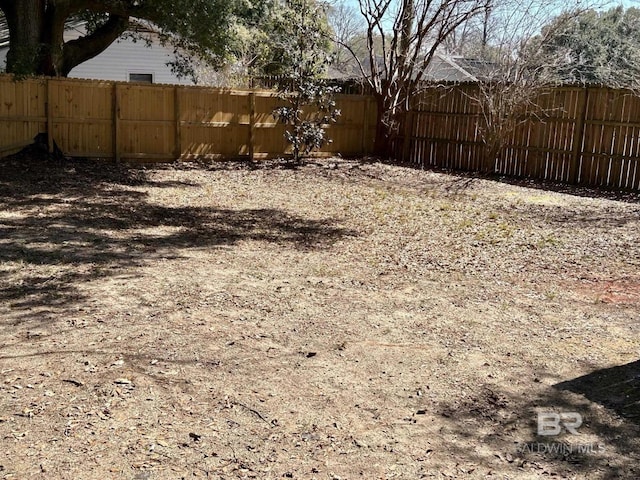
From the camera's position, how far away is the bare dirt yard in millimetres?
3064

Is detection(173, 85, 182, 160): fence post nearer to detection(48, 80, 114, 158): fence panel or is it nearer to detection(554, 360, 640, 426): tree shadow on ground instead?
detection(48, 80, 114, 158): fence panel

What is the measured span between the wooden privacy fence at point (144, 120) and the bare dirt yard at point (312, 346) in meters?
3.95

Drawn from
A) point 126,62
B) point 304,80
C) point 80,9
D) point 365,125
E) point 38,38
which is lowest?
point 365,125

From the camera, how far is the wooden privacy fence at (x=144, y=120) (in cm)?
1239

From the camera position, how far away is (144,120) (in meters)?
13.7

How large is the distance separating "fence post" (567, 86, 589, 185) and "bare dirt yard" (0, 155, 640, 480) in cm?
431

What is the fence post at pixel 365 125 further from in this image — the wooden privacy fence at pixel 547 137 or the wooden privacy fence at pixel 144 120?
the wooden privacy fence at pixel 547 137

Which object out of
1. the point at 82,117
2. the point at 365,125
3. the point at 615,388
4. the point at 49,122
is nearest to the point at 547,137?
the point at 365,125

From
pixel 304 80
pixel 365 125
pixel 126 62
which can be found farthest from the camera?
pixel 126 62

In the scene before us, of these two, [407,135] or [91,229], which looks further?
[407,135]

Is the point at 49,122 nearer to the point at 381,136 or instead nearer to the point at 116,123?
the point at 116,123

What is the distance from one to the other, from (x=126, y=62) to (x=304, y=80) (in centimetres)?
910

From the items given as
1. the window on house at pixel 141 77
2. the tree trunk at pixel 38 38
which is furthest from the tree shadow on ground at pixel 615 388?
the window on house at pixel 141 77

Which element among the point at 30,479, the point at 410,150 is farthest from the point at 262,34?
the point at 30,479
